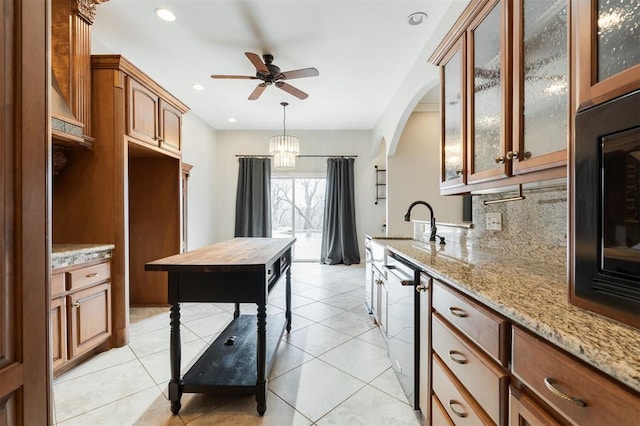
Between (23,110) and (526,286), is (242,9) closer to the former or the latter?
(23,110)

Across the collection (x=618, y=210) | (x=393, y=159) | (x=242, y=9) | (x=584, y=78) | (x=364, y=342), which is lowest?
(x=364, y=342)

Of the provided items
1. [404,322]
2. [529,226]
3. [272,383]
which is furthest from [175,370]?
[529,226]

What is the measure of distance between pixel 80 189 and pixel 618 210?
325 centimetres

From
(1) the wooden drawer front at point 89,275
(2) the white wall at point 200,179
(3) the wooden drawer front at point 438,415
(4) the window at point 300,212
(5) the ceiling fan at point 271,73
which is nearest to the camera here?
(3) the wooden drawer front at point 438,415

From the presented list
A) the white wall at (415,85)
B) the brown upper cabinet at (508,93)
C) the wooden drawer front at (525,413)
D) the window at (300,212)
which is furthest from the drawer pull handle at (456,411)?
the window at (300,212)

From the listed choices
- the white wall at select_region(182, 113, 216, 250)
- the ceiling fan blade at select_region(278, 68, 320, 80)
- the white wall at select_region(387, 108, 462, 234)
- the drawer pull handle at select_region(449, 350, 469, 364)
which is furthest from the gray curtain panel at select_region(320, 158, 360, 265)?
the drawer pull handle at select_region(449, 350, 469, 364)

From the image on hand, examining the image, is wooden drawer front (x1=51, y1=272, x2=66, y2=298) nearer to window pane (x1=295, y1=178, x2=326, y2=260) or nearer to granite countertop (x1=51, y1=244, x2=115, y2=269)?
granite countertop (x1=51, y1=244, x2=115, y2=269)

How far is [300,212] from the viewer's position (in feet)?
21.0

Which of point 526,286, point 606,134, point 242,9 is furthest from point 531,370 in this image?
point 242,9

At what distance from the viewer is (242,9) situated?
2.41 m

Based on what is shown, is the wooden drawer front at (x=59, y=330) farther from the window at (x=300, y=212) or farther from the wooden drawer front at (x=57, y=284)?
the window at (x=300, y=212)

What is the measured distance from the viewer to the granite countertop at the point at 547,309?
1.74 feet

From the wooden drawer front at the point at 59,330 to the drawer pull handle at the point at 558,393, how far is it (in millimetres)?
2631

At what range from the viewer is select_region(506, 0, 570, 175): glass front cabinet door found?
3.47ft
